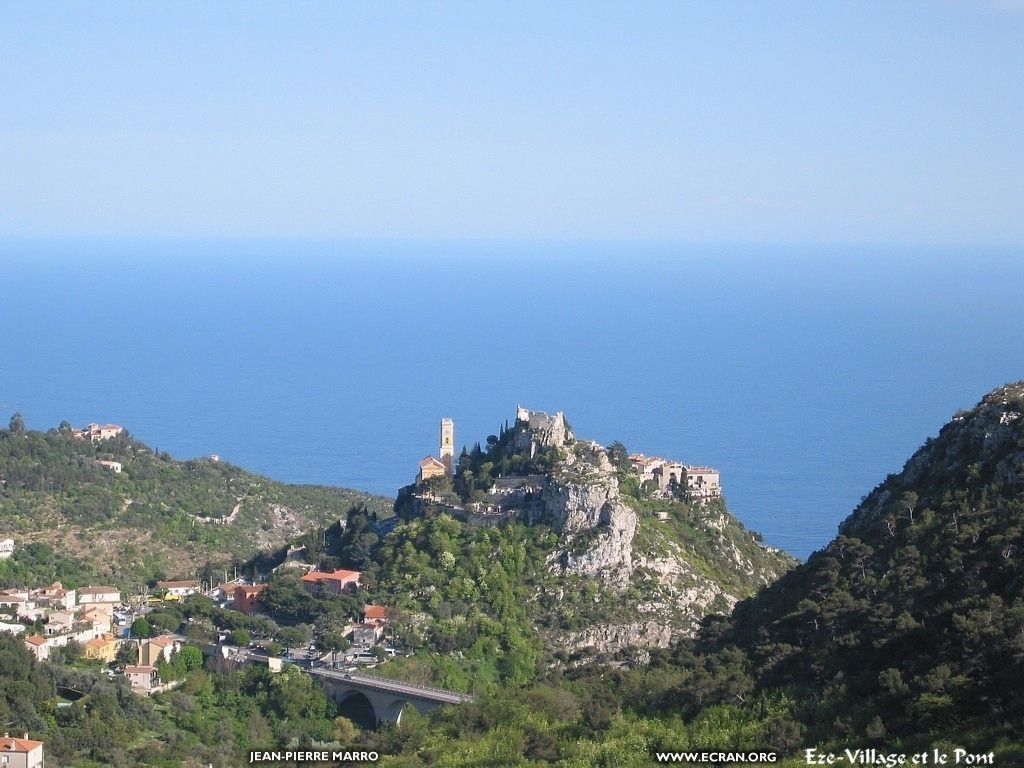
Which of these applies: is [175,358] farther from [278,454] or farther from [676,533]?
[676,533]

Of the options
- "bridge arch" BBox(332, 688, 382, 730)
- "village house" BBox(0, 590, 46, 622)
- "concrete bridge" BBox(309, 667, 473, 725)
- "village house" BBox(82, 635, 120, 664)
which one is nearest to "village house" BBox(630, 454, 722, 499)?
"concrete bridge" BBox(309, 667, 473, 725)

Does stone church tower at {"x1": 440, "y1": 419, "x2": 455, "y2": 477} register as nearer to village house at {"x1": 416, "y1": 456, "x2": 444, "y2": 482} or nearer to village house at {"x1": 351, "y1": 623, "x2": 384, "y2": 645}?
village house at {"x1": 416, "y1": 456, "x2": 444, "y2": 482}

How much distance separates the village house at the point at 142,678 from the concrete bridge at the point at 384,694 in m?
3.72

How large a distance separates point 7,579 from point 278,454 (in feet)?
154

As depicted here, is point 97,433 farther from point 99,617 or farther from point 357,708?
point 357,708

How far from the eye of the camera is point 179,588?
5044cm

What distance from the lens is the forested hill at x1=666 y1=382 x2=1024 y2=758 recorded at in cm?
2642

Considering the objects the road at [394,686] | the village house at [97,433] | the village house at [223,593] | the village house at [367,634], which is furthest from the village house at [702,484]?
the village house at [97,433]

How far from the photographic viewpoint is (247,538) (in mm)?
61250

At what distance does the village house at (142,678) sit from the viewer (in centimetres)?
3900

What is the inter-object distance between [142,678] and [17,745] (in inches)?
301

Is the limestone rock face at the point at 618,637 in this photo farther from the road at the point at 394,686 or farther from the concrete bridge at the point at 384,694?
the concrete bridge at the point at 384,694

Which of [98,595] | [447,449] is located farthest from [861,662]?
A: [447,449]

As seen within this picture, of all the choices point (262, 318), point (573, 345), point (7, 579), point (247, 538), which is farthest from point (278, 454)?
point (262, 318)
